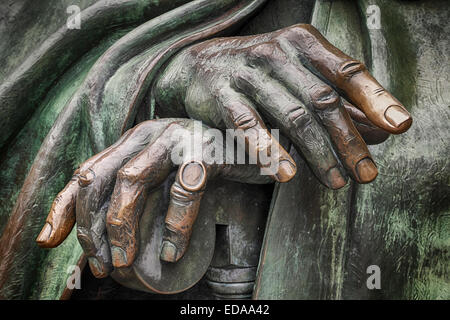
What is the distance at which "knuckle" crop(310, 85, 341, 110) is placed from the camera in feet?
3.22

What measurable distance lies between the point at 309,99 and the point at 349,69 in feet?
0.27

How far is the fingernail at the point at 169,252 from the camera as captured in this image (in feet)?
3.43

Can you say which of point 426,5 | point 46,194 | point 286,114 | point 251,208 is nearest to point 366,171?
point 286,114

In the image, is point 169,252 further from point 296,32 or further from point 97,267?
point 296,32

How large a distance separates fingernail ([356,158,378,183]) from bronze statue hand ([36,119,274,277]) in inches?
5.4

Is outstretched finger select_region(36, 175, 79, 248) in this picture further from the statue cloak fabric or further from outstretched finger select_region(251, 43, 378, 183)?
outstretched finger select_region(251, 43, 378, 183)

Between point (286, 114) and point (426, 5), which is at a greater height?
point (426, 5)

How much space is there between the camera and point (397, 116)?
0.92 m

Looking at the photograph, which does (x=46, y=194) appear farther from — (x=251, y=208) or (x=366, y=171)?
(x=366, y=171)

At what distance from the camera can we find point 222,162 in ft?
3.53

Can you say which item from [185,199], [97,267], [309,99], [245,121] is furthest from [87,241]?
[309,99]

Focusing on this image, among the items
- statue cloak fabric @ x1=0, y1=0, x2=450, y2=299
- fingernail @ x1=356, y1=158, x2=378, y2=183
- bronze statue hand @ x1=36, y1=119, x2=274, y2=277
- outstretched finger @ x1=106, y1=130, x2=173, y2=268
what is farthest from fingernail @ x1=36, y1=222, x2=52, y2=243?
fingernail @ x1=356, y1=158, x2=378, y2=183

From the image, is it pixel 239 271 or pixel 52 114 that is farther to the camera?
pixel 52 114

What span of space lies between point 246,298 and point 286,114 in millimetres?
456
